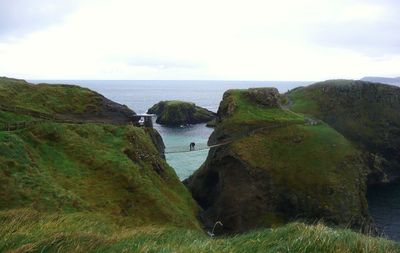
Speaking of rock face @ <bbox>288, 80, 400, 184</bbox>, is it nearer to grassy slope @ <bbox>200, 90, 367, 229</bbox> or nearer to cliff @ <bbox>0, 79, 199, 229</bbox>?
grassy slope @ <bbox>200, 90, 367, 229</bbox>

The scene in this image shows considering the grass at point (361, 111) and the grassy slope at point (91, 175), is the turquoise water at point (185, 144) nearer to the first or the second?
the grassy slope at point (91, 175)

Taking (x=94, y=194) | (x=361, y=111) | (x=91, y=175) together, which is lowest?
(x=94, y=194)

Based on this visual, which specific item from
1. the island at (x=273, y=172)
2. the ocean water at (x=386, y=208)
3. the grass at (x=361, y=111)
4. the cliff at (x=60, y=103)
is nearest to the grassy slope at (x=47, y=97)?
the cliff at (x=60, y=103)

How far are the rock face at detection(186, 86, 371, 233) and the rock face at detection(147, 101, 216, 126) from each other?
88.4m

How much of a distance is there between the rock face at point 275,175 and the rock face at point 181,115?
88388 millimetres

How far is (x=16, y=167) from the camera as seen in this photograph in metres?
35.7

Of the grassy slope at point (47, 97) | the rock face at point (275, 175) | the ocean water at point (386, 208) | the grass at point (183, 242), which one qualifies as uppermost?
the grassy slope at point (47, 97)

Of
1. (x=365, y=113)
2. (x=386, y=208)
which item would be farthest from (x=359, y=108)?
(x=386, y=208)

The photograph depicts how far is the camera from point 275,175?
2216 inches

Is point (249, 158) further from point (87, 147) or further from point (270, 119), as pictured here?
point (87, 147)

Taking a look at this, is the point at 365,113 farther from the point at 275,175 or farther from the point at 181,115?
the point at 181,115

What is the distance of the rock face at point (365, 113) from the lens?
309 feet

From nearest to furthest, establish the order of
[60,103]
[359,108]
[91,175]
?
[91,175] < [60,103] < [359,108]

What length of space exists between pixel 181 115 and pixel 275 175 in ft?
346
